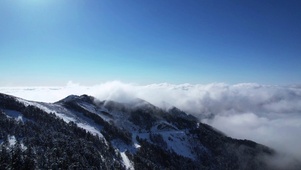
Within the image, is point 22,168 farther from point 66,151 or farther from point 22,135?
point 22,135

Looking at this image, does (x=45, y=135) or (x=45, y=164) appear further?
(x=45, y=135)

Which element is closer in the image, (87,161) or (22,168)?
(22,168)

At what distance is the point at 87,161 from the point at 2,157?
58184mm

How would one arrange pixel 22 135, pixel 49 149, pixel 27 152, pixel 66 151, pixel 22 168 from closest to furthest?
pixel 22 168, pixel 27 152, pixel 49 149, pixel 66 151, pixel 22 135

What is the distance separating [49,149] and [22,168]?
30245 millimetres

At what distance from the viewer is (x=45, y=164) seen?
144625 mm

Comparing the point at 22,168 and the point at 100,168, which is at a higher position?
the point at 22,168

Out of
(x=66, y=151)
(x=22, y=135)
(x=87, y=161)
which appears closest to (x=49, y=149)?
(x=66, y=151)

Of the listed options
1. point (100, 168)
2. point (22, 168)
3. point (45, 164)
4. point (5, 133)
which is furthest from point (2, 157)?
point (100, 168)

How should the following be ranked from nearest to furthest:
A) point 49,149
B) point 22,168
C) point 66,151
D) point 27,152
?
point 22,168
point 27,152
point 49,149
point 66,151

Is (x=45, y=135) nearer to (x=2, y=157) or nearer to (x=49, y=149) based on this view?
(x=49, y=149)

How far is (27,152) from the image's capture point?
15112cm

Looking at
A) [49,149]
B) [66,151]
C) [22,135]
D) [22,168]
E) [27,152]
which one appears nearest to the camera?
[22,168]

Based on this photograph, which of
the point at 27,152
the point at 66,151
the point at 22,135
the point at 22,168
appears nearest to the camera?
the point at 22,168
